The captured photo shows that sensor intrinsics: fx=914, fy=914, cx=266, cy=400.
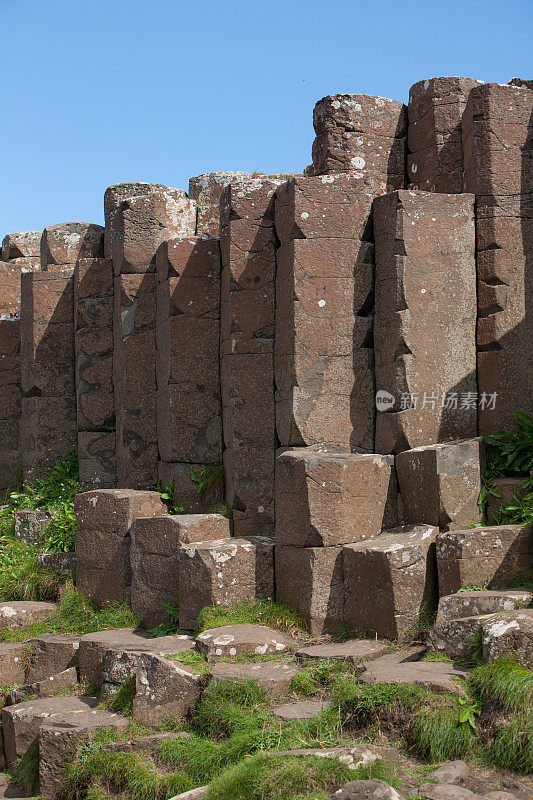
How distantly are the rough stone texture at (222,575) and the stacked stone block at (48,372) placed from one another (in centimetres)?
482

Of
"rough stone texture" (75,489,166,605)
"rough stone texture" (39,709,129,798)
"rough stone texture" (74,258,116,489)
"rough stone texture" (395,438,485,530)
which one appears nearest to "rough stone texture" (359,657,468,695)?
"rough stone texture" (395,438,485,530)

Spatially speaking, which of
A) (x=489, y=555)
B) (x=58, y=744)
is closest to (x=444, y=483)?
(x=489, y=555)

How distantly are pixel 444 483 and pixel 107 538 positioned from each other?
3865mm

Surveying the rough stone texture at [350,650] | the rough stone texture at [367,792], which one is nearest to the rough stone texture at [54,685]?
the rough stone texture at [350,650]

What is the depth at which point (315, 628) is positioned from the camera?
823 centimetres

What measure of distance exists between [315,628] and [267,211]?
178 inches

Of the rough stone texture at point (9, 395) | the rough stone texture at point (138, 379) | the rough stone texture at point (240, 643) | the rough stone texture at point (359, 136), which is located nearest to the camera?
the rough stone texture at point (240, 643)

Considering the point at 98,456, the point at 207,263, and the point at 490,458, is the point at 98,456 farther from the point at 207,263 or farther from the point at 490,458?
the point at 490,458

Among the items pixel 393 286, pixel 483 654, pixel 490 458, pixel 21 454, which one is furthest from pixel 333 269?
pixel 21 454

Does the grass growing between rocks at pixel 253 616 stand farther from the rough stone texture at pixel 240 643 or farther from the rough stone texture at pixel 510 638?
the rough stone texture at pixel 510 638

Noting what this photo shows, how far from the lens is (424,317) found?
29.7 ft

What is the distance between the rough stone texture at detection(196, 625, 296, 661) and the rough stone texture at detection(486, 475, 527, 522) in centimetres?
219

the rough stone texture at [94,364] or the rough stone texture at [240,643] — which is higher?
the rough stone texture at [94,364]

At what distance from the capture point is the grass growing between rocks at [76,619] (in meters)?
9.64
